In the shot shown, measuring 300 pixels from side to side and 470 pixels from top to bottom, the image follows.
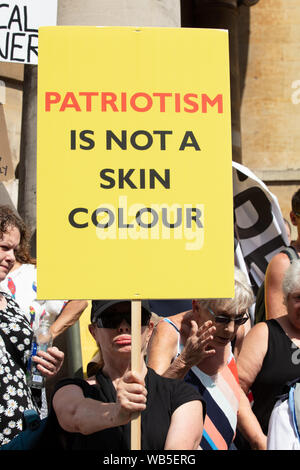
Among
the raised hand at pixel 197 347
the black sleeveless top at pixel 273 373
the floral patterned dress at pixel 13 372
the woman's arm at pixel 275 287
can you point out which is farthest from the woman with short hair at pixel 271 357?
the floral patterned dress at pixel 13 372

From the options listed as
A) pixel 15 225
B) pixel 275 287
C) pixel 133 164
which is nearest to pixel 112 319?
pixel 133 164

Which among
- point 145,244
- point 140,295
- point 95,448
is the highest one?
point 145,244

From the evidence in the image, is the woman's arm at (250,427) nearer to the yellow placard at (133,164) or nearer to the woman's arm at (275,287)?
the woman's arm at (275,287)

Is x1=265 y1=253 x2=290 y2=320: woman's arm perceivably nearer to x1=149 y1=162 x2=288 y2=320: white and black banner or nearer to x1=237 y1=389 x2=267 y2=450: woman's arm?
x1=237 y1=389 x2=267 y2=450: woman's arm

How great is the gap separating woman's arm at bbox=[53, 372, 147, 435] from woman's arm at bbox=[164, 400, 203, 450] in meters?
0.22

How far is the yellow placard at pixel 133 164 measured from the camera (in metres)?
3.18

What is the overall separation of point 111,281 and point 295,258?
1.66 meters

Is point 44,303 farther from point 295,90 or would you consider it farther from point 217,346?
point 295,90

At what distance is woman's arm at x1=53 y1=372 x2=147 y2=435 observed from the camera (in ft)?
9.52

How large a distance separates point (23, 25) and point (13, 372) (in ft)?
8.65

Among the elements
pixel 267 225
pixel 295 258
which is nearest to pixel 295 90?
pixel 267 225

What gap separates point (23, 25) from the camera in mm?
5445

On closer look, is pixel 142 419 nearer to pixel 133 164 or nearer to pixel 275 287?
pixel 133 164

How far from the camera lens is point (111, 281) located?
3180 millimetres
